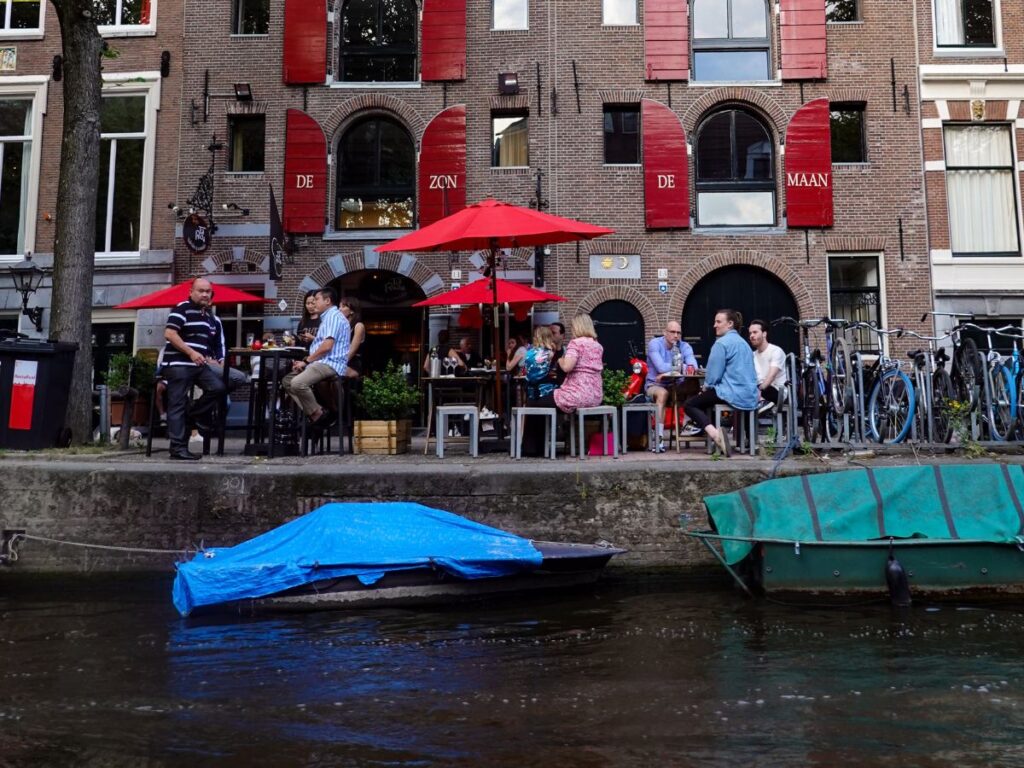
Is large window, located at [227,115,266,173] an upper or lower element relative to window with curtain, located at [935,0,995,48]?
lower

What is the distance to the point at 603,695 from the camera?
4.24 metres

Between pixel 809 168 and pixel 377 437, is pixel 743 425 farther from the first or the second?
pixel 809 168

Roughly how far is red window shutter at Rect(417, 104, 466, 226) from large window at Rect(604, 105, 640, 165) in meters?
2.60


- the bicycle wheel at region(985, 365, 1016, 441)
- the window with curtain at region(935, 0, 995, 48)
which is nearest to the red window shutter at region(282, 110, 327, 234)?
the bicycle wheel at region(985, 365, 1016, 441)

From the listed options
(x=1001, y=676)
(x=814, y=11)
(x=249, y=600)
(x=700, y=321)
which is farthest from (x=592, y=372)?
(x=814, y=11)

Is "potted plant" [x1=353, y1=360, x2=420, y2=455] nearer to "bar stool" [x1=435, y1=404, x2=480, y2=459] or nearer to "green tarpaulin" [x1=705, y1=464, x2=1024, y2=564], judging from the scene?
"bar stool" [x1=435, y1=404, x2=480, y2=459]

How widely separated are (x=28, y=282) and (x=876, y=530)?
44.6 ft

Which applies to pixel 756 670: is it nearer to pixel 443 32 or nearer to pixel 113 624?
pixel 113 624

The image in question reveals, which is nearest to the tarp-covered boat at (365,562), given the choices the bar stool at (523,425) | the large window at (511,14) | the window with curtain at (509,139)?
the bar stool at (523,425)

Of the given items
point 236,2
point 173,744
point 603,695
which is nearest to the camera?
point 173,744

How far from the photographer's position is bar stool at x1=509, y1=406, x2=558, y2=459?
26.6 ft

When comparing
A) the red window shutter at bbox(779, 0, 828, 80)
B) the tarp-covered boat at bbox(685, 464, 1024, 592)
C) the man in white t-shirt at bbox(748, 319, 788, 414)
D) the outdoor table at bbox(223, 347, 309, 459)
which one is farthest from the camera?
the red window shutter at bbox(779, 0, 828, 80)

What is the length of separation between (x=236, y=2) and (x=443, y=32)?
395 cm

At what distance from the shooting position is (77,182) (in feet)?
31.6
